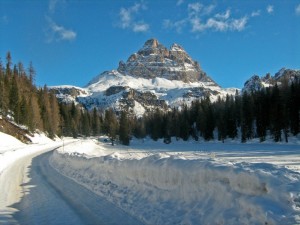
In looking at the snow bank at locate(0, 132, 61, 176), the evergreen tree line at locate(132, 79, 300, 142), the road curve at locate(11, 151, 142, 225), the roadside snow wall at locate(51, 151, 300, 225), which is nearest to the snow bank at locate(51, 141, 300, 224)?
the roadside snow wall at locate(51, 151, 300, 225)

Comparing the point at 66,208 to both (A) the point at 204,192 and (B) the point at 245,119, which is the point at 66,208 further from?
(B) the point at 245,119

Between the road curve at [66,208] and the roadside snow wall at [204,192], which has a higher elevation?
the roadside snow wall at [204,192]

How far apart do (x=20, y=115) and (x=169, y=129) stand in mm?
55549

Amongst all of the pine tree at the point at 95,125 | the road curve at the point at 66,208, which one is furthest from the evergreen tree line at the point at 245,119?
the road curve at the point at 66,208

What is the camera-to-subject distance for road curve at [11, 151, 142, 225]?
1064 centimetres

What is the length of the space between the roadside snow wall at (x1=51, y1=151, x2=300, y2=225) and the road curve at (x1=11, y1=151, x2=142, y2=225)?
1.71ft

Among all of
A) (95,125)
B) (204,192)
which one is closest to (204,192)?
(204,192)

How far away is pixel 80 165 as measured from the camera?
22.6 metres

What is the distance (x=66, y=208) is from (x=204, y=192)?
4.98 meters

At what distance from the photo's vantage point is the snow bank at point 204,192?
8.06 meters

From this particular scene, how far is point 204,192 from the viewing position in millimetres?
10250

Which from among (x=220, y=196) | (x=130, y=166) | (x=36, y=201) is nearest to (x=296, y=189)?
(x=220, y=196)

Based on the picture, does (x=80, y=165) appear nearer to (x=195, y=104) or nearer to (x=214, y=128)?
(x=214, y=128)

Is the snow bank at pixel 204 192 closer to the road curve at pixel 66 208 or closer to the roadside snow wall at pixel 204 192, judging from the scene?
the roadside snow wall at pixel 204 192
